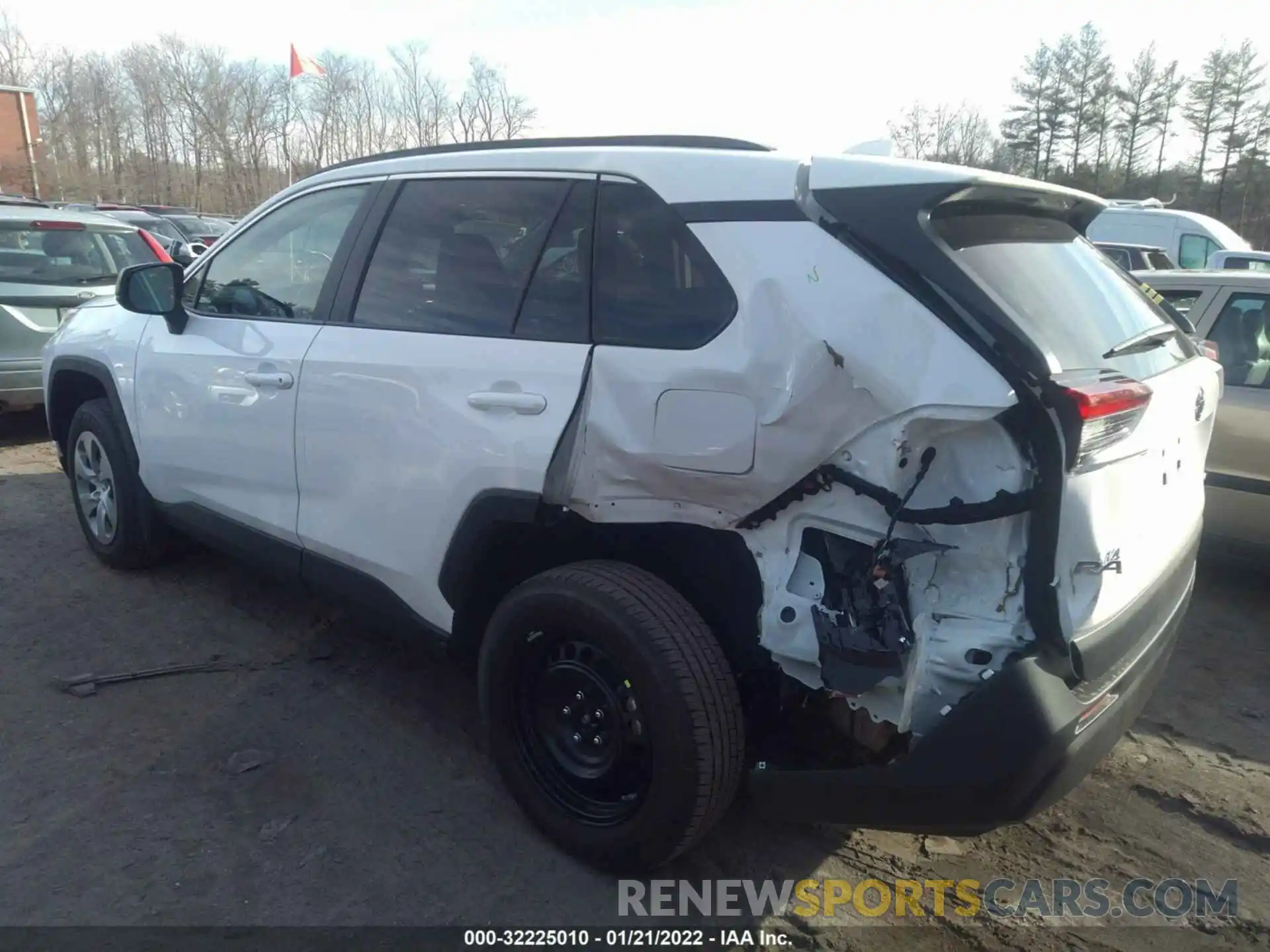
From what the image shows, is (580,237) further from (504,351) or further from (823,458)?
(823,458)

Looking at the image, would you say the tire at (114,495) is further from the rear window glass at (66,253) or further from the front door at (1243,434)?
the front door at (1243,434)

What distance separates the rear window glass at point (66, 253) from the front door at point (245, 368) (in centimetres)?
373

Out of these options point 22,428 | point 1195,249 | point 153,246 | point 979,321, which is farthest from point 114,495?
point 1195,249

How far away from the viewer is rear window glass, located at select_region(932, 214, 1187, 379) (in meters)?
2.24

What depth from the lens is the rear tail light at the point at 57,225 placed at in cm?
709

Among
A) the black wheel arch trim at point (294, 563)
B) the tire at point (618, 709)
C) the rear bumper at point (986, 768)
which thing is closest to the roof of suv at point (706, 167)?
the tire at point (618, 709)

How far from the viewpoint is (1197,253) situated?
586 inches

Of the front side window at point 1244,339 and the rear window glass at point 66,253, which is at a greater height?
the rear window glass at point 66,253

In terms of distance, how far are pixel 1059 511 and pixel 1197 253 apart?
15.5 m

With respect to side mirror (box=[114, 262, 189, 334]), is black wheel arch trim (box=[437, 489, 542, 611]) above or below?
below

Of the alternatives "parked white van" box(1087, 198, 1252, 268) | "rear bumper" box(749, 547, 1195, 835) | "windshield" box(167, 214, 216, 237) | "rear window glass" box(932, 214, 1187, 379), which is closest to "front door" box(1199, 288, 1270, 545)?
"rear window glass" box(932, 214, 1187, 379)

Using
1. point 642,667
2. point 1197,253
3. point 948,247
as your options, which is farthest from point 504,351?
point 1197,253

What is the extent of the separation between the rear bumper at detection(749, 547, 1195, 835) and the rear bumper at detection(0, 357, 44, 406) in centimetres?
647

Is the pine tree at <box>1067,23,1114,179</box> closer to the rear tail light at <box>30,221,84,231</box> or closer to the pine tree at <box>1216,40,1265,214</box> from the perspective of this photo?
the pine tree at <box>1216,40,1265,214</box>
